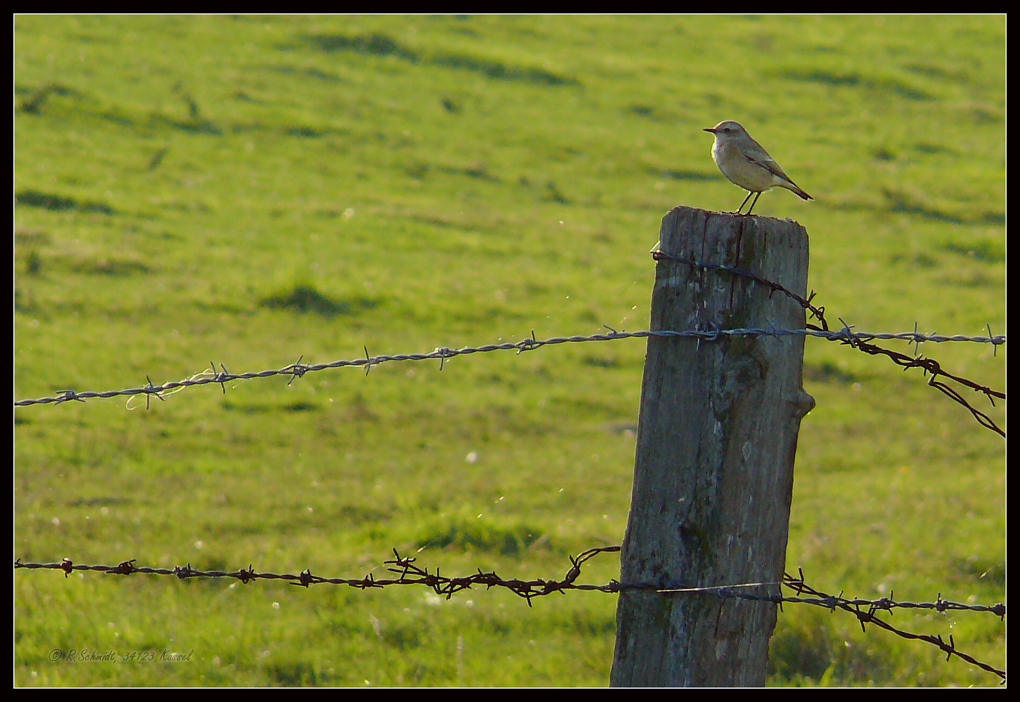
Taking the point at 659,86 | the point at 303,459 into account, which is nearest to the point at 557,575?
the point at 303,459

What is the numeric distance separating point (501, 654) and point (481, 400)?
472 cm

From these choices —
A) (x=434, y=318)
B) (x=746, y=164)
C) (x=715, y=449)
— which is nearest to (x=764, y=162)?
(x=746, y=164)

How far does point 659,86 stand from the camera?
23.4 metres

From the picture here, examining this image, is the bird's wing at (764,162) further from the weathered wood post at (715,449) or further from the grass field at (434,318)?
the weathered wood post at (715,449)

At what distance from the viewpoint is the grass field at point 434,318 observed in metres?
6.18

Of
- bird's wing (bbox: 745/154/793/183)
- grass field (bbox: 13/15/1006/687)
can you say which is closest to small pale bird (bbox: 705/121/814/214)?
bird's wing (bbox: 745/154/793/183)

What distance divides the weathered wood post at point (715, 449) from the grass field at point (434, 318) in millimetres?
2862

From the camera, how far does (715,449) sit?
2938mm

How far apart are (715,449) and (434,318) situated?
31.1ft

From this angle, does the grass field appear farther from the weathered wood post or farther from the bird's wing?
the weathered wood post

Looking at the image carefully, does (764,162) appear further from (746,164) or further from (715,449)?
(715,449)

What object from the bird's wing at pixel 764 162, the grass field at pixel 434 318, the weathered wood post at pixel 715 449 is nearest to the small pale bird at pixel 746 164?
the bird's wing at pixel 764 162

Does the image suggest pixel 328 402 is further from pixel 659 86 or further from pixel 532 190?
pixel 659 86

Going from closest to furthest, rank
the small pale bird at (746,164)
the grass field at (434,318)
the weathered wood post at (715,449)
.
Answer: the weathered wood post at (715,449)
the small pale bird at (746,164)
the grass field at (434,318)
